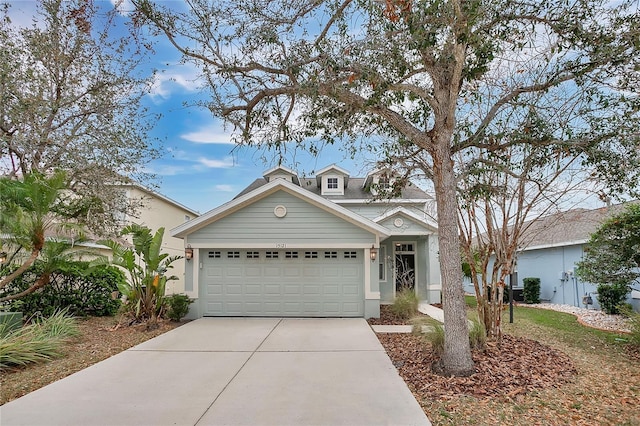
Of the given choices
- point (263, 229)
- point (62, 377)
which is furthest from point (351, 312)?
point (62, 377)

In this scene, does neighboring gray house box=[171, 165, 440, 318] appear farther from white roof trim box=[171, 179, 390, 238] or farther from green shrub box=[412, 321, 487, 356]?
green shrub box=[412, 321, 487, 356]

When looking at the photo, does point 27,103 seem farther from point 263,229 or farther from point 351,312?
point 351,312

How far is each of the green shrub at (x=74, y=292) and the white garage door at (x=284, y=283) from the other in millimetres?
2818

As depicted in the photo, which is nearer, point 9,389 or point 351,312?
point 9,389

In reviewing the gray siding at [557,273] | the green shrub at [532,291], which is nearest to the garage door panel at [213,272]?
the gray siding at [557,273]

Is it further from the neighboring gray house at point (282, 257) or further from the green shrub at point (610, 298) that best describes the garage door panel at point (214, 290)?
the green shrub at point (610, 298)

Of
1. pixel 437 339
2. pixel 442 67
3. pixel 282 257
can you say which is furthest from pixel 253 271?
pixel 442 67

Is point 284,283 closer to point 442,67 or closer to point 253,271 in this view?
point 253,271

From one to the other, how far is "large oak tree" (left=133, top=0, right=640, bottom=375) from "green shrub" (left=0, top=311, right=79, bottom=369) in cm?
557

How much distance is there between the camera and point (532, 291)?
54.3ft

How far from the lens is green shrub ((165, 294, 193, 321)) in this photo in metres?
10.9

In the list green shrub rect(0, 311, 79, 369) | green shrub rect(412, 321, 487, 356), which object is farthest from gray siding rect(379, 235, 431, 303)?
green shrub rect(0, 311, 79, 369)

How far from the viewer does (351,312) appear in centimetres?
1160

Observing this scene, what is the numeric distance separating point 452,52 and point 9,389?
27.3 feet
